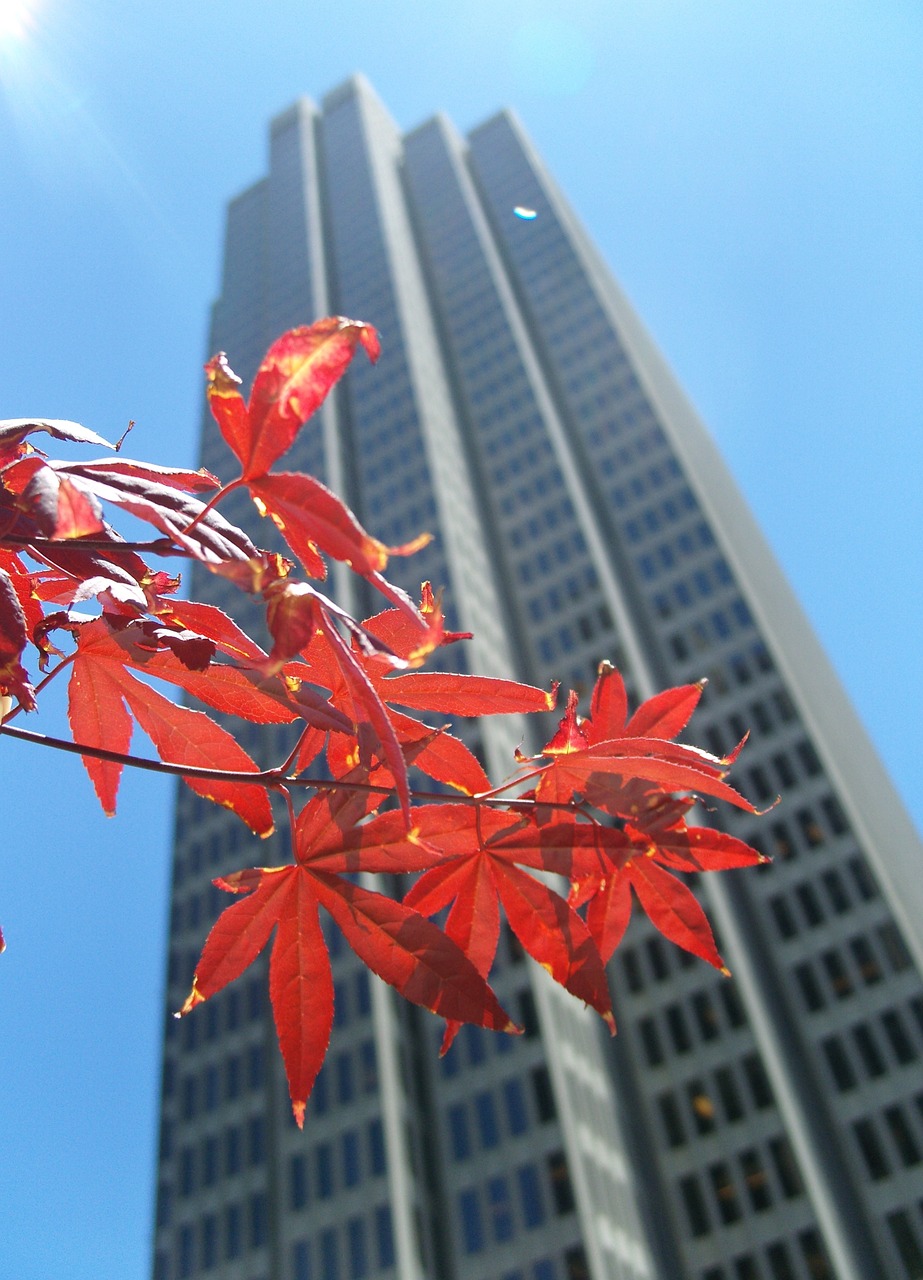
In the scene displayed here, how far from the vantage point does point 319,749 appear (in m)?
1.13

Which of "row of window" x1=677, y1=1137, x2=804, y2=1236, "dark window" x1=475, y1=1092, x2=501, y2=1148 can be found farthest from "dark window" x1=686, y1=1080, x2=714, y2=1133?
"dark window" x1=475, y1=1092, x2=501, y2=1148

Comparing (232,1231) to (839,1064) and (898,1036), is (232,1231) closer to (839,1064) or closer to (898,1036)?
(839,1064)

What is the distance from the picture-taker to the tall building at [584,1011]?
97.6 ft

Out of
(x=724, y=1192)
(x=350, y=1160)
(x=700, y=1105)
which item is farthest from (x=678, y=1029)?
(x=350, y=1160)

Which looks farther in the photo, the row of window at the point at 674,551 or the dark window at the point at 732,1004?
the row of window at the point at 674,551

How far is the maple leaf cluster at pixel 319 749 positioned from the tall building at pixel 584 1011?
31144 mm

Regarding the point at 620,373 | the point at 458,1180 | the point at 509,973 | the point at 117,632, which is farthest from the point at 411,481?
the point at 117,632

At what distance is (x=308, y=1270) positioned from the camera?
30.0 m

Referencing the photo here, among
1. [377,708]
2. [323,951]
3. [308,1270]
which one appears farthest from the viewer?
[308,1270]

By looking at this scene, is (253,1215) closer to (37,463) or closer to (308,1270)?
(308,1270)

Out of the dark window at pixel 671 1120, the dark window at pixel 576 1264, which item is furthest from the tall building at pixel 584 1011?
the dark window at pixel 671 1120

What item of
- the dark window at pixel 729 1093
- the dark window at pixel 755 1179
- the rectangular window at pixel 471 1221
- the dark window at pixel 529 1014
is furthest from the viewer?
the dark window at pixel 529 1014

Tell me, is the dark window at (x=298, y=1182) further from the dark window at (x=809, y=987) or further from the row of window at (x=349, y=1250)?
the dark window at (x=809, y=987)

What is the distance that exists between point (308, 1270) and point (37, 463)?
1402 inches
